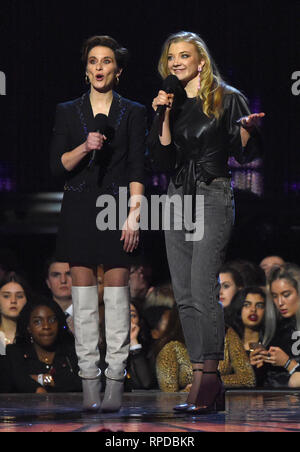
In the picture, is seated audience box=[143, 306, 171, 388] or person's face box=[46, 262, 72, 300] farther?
person's face box=[46, 262, 72, 300]

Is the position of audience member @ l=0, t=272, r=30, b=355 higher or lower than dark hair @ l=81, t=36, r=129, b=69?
lower

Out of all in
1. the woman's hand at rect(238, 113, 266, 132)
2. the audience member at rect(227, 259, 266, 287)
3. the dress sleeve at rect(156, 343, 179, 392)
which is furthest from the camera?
the audience member at rect(227, 259, 266, 287)

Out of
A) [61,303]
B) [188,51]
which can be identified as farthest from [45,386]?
[188,51]

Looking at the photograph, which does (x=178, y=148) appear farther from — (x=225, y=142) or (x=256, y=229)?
(x=256, y=229)

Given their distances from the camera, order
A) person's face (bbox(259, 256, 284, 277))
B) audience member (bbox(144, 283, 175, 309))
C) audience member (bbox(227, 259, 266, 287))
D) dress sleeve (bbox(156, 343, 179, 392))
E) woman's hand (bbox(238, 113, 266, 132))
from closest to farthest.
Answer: woman's hand (bbox(238, 113, 266, 132)) → dress sleeve (bbox(156, 343, 179, 392)) → audience member (bbox(144, 283, 175, 309)) → audience member (bbox(227, 259, 266, 287)) → person's face (bbox(259, 256, 284, 277))

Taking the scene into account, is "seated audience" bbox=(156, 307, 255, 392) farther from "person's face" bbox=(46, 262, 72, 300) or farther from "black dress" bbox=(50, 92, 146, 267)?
"black dress" bbox=(50, 92, 146, 267)

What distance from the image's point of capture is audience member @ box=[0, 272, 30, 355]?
415 cm

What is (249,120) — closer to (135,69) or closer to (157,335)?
(157,335)

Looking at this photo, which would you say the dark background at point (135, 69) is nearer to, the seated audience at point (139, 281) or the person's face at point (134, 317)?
the seated audience at point (139, 281)

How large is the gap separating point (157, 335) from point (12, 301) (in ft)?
2.41

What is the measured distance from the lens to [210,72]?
2580mm

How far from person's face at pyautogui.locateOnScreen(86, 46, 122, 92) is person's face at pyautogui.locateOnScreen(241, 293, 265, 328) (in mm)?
1795
